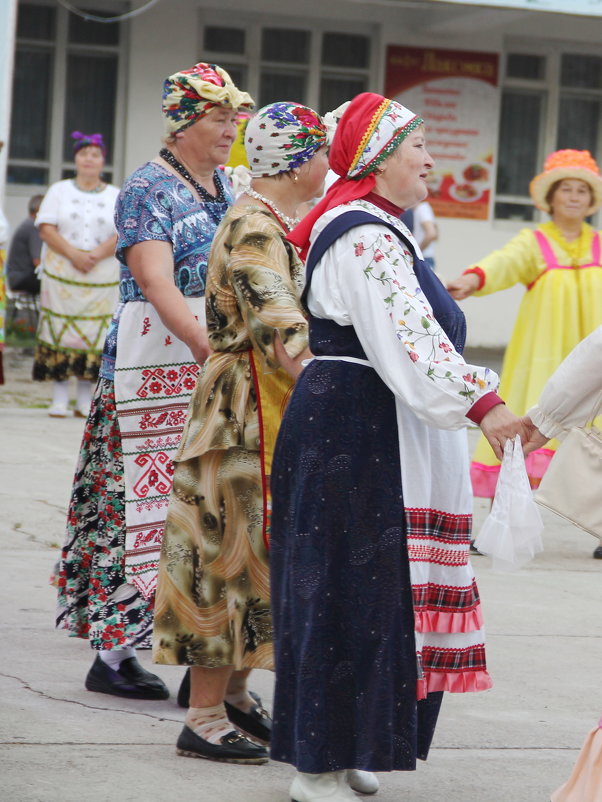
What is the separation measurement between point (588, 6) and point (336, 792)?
49.3 feet

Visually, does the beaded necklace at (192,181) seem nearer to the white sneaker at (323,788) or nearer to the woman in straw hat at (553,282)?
the white sneaker at (323,788)

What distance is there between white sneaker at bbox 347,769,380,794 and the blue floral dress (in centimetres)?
107

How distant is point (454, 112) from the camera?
19.1 meters

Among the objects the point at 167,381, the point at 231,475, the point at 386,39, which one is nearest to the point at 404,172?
the point at 231,475

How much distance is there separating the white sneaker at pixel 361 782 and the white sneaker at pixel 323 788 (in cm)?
24

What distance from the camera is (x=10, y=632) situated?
562 centimetres

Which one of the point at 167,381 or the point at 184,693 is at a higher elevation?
the point at 167,381

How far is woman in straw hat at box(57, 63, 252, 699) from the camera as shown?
4672mm

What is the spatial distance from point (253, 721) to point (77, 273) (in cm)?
732

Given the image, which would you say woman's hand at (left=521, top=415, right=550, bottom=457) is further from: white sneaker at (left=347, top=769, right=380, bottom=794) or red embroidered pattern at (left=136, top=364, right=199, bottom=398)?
red embroidered pattern at (left=136, top=364, right=199, bottom=398)

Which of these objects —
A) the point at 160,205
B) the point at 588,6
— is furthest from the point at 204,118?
the point at 588,6

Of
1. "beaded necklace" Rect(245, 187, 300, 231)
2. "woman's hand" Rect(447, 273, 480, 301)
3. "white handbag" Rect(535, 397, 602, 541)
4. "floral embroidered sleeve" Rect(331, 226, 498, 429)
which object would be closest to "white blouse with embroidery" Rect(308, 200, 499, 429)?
"floral embroidered sleeve" Rect(331, 226, 498, 429)

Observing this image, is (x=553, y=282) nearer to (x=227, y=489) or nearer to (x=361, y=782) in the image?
(x=227, y=489)

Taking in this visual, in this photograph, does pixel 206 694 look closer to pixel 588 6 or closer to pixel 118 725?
pixel 118 725
